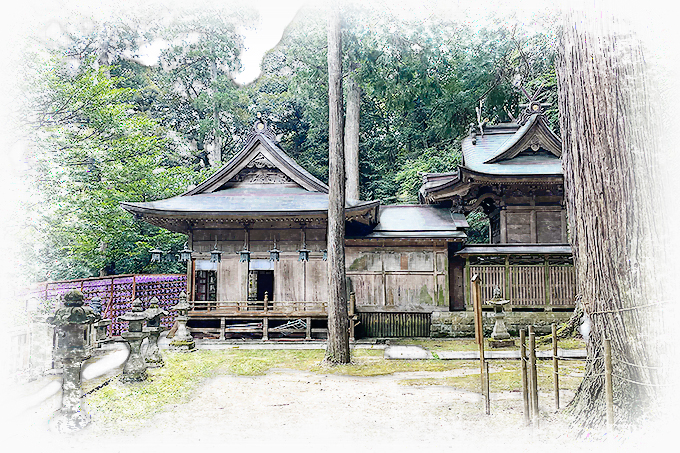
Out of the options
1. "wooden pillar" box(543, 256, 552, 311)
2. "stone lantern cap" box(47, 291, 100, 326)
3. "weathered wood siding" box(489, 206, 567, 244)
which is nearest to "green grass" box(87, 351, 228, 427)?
"stone lantern cap" box(47, 291, 100, 326)

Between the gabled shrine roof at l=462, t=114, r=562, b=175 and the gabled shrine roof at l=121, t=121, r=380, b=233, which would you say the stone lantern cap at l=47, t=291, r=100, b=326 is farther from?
the gabled shrine roof at l=462, t=114, r=562, b=175

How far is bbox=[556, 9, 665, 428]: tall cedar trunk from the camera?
4059 millimetres

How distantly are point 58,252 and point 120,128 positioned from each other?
516 centimetres

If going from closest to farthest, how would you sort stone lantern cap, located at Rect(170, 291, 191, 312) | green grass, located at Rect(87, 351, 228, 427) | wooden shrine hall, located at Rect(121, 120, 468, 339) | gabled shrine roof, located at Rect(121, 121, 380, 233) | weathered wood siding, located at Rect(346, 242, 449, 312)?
green grass, located at Rect(87, 351, 228, 427), stone lantern cap, located at Rect(170, 291, 191, 312), gabled shrine roof, located at Rect(121, 121, 380, 233), wooden shrine hall, located at Rect(121, 120, 468, 339), weathered wood siding, located at Rect(346, 242, 449, 312)

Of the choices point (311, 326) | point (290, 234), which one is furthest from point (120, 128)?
point (311, 326)

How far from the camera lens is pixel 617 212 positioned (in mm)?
4301

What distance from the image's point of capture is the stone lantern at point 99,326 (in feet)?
36.8

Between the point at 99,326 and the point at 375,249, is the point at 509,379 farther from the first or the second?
the point at 99,326

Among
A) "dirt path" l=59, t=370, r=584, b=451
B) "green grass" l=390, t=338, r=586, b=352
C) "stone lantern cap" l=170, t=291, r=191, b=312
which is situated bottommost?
"green grass" l=390, t=338, r=586, b=352

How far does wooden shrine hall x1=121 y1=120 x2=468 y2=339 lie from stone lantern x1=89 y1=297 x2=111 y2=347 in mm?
2654

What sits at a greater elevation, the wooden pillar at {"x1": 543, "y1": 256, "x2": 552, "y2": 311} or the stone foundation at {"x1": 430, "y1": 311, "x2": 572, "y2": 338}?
the wooden pillar at {"x1": 543, "y1": 256, "x2": 552, "y2": 311}

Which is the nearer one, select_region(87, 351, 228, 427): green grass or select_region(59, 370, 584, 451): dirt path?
select_region(59, 370, 584, 451): dirt path

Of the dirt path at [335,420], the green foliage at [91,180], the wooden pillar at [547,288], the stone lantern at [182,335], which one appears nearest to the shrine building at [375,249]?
the wooden pillar at [547,288]

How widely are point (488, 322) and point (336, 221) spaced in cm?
683
